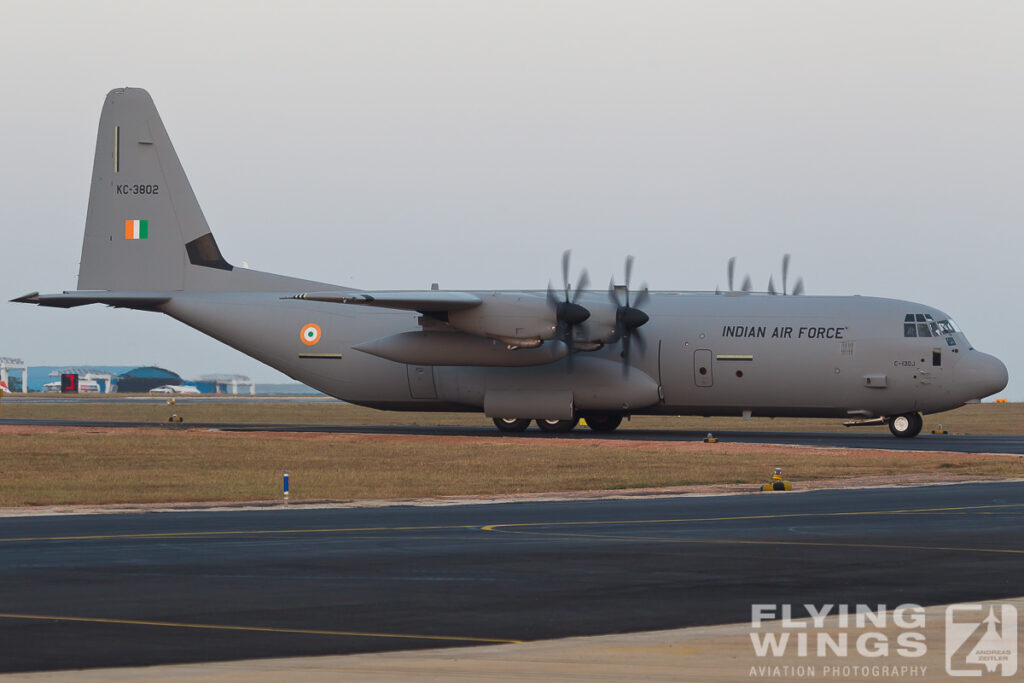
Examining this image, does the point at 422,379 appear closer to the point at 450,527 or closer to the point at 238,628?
the point at 450,527

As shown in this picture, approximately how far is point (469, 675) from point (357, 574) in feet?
19.7

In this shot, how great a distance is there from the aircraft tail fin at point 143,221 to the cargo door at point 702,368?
50.0 ft

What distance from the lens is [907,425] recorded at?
155ft

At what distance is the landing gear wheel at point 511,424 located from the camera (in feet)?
162

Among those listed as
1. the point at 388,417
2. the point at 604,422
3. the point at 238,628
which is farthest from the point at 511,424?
the point at 238,628

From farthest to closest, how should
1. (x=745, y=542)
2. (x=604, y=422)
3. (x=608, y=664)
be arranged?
(x=604, y=422)
(x=745, y=542)
(x=608, y=664)

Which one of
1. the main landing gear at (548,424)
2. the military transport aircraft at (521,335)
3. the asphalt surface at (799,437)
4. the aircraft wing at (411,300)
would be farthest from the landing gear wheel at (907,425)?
the aircraft wing at (411,300)

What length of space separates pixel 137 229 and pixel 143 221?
1.20 feet

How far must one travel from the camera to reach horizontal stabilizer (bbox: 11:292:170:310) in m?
49.6

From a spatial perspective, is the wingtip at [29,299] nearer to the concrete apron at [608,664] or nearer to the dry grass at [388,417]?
the dry grass at [388,417]

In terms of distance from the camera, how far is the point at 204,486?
30.1m

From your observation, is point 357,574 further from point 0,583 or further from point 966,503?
point 966,503

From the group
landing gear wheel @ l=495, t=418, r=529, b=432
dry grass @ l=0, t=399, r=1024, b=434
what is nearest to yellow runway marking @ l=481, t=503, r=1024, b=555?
landing gear wheel @ l=495, t=418, r=529, b=432

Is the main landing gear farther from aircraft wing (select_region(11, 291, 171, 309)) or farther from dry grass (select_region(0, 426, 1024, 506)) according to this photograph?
aircraft wing (select_region(11, 291, 171, 309))
